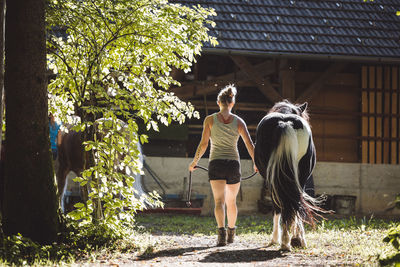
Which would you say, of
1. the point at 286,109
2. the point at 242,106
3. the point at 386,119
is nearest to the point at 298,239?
the point at 286,109

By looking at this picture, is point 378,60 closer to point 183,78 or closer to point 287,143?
point 183,78

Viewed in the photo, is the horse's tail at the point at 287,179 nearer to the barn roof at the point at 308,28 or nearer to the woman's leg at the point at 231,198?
the woman's leg at the point at 231,198

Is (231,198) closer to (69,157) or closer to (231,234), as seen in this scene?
(231,234)

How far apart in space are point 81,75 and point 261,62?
808 cm

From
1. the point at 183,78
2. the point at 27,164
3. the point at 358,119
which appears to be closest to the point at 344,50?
the point at 358,119

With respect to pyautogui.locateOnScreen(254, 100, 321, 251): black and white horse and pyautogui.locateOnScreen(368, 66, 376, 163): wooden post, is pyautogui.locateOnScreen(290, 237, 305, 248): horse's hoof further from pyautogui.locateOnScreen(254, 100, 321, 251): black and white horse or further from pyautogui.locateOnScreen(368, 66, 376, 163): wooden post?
pyautogui.locateOnScreen(368, 66, 376, 163): wooden post

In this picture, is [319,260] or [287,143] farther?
[287,143]

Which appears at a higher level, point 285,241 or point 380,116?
point 380,116

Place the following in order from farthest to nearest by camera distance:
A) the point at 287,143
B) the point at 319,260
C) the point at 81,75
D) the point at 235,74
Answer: the point at 235,74
the point at 81,75
the point at 287,143
the point at 319,260

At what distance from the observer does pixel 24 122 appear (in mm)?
5562

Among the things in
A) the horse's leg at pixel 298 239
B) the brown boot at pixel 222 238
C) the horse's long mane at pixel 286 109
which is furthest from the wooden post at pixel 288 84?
the horse's leg at pixel 298 239

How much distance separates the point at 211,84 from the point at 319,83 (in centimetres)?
245

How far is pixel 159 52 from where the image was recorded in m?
6.48

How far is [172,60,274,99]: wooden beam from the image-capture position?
1303 cm
